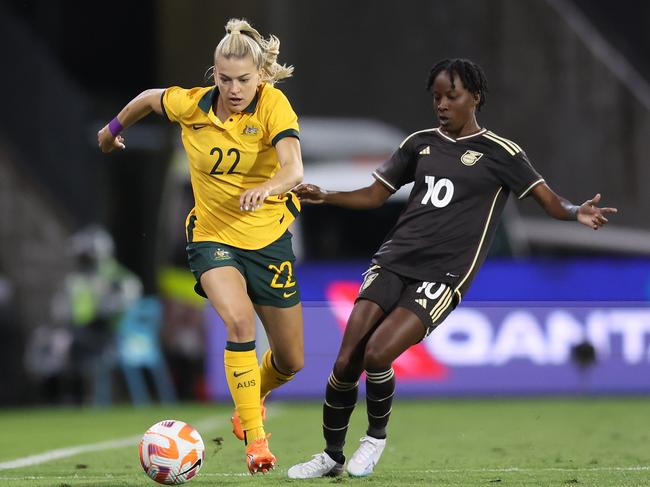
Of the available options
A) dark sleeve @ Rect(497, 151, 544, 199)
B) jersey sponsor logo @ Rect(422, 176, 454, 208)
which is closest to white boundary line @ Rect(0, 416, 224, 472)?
jersey sponsor logo @ Rect(422, 176, 454, 208)

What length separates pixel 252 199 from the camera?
6402 mm

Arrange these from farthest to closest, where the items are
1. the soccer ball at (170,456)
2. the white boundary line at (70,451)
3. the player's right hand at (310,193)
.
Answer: the white boundary line at (70,451) < the player's right hand at (310,193) < the soccer ball at (170,456)

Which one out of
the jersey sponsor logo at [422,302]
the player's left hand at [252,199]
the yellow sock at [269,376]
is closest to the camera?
the player's left hand at [252,199]

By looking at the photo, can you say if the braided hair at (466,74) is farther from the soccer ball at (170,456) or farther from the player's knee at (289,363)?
the soccer ball at (170,456)

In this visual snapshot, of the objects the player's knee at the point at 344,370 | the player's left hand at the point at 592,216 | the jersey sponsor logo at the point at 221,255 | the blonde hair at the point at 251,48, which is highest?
the blonde hair at the point at 251,48

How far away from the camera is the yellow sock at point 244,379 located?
22.4 ft

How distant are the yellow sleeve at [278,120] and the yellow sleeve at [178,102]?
0.39m

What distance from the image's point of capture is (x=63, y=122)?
19.9m

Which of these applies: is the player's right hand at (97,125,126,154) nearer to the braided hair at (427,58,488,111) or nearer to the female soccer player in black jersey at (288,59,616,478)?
the female soccer player in black jersey at (288,59,616,478)

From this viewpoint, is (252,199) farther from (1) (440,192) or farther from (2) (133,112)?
(2) (133,112)

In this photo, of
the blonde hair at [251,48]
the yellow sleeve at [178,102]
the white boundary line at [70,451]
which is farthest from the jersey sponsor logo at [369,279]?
the white boundary line at [70,451]

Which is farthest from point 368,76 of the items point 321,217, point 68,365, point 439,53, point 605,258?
point 68,365

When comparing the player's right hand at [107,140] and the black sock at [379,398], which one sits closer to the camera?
the black sock at [379,398]

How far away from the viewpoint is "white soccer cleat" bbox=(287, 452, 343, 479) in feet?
22.7
